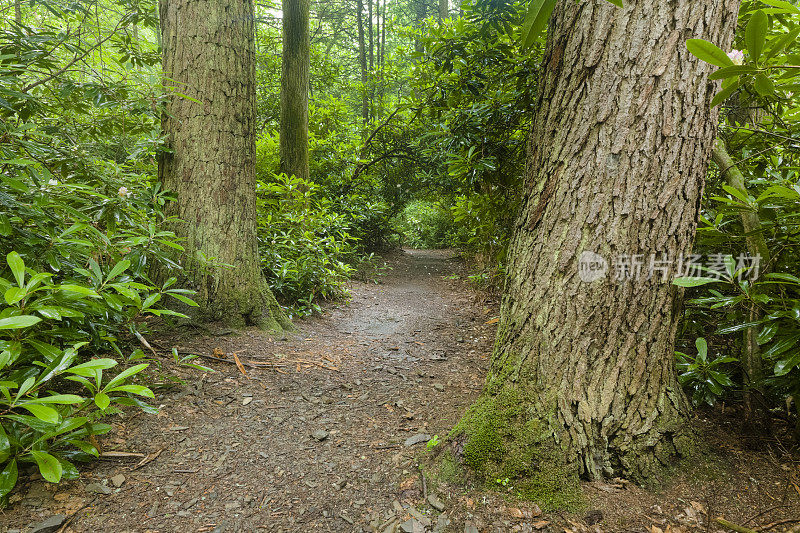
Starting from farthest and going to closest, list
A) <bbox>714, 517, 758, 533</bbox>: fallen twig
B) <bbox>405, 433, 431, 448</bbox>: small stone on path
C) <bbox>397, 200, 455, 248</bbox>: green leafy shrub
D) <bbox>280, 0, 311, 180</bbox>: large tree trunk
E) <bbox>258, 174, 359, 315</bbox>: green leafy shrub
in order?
<bbox>397, 200, 455, 248</bbox>: green leafy shrub, <bbox>280, 0, 311, 180</bbox>: large tree trunk, <bbox>258, 174, 359, 315</bbox>: green leafy shrub, <bbox>405, 433, 431, 448</bbox>: small stone on path, <bbox>714, 517, 758, 533</bbox>: fallen twig

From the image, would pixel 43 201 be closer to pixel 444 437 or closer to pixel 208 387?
pixel 208 387

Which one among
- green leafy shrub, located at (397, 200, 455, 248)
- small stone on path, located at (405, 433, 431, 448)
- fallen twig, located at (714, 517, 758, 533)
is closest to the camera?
fallen twig, located at (714, 517, 758, 533)

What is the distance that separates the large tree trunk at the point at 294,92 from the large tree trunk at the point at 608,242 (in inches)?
195

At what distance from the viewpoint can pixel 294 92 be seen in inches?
245

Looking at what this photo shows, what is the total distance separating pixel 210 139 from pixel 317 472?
2.53 metres

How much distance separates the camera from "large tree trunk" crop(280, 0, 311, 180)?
6.18 meters

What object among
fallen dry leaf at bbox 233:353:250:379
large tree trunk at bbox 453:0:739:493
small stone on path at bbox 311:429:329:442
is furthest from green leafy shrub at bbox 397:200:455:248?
large tree trunk at bbox 453:0:739:493

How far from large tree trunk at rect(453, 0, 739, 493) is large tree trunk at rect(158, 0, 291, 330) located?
2.31 m

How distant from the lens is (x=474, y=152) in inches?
132

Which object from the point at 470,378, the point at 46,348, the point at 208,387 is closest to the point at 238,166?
the point at 208,387

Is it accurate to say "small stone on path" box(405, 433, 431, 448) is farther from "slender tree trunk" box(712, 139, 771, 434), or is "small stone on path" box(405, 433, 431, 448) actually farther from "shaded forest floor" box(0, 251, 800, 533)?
"slender tree trunk" box(712, 139, 771, 434)

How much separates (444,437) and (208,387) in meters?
1.48

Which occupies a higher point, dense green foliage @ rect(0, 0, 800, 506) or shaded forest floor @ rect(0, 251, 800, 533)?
dense green foliage @ rect(0, 0, 800, 506)

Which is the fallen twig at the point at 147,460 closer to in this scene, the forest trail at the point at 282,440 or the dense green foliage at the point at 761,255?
the forest trail at the point at 282,440
